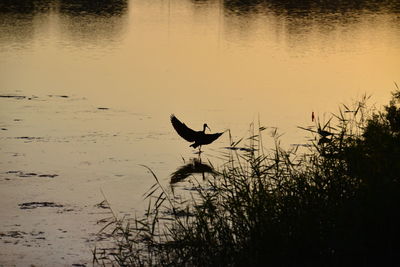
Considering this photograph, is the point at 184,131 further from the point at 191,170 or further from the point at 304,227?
the point at 304,227

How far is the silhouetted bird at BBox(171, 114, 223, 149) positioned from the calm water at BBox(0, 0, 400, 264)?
0.18 metres

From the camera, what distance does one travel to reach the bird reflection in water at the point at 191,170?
9.65 m

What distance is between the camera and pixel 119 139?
1134cm

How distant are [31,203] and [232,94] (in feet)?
20.9

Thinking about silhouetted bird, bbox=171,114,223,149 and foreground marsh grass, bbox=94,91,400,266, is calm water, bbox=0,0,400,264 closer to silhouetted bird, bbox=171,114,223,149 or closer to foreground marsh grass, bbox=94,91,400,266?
silhouetted bird, bbox=171,114,223,149

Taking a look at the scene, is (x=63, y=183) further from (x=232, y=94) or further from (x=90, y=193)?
(x=232, y=94)

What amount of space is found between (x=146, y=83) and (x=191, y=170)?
5561 mm

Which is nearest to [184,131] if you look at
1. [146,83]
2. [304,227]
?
[304,227]

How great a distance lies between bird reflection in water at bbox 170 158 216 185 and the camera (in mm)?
9647

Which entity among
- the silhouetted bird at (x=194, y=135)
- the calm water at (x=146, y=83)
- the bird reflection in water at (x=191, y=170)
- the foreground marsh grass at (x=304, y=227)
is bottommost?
the calm water at (x=146, y=83)

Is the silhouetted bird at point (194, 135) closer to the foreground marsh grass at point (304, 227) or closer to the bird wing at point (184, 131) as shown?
the bird wing at point (184, 131)

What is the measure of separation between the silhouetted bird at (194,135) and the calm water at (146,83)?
176mm

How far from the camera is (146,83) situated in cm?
1535

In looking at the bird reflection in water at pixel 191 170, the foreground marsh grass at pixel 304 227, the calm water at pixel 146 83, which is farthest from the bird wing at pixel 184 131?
the foreground marsh grass at pixel 304 227
